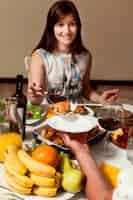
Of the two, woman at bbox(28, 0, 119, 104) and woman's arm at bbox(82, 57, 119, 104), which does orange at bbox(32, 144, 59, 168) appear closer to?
woman's arm at bbox(82, 57, 119, 104)

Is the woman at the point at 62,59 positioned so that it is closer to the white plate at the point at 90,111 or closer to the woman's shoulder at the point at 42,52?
the woman's shoulder at the point at 42,52

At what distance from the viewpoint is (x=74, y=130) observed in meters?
1.25

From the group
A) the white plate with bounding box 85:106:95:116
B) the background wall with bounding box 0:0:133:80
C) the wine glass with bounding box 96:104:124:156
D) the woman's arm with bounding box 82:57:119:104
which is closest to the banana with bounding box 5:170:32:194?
the wine glass with bounding box 96:104:124:156

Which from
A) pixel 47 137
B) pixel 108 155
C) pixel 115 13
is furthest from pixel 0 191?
pixel 115 13

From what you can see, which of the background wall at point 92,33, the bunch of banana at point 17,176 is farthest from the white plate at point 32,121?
the background wall at point 92,33

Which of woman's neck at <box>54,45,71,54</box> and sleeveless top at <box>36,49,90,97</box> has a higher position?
woman's neck at <box>54,45,71,54</box>

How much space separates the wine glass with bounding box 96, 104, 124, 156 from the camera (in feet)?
4.31

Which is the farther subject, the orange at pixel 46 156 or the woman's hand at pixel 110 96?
the woman's hand at pixel 110 96

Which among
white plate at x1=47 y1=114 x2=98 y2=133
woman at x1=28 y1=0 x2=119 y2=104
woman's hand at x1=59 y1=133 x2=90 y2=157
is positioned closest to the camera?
woman's hand at x1=59 y1=133 x2=90 y2=157

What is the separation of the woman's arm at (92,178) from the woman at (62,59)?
844mm

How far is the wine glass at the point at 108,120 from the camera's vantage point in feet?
4.31

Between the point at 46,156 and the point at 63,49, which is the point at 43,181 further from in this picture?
the point at 63,49

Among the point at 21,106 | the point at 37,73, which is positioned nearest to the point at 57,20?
the point at 37,73

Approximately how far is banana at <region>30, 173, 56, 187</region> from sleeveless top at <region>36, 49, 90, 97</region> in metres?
1.08
